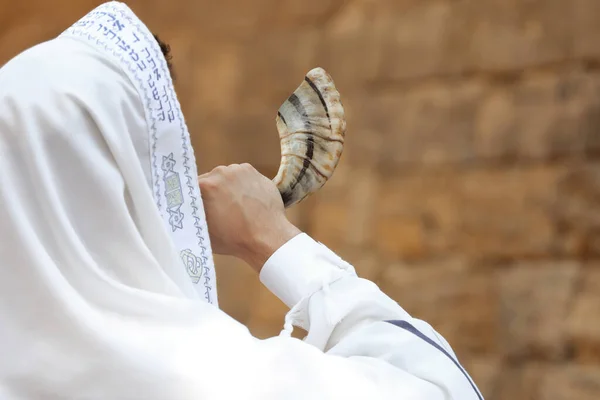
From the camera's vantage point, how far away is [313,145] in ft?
3.89

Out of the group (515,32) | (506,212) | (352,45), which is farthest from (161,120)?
(352,45)

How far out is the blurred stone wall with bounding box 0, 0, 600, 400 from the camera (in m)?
2.93

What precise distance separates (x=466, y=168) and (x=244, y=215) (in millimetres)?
2092

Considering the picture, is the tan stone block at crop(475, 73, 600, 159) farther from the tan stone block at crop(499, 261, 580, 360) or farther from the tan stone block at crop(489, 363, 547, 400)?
the tan stone block at crop(489, 363, 547, 400)

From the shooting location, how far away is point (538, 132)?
117 inches

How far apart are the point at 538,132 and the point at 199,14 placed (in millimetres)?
1586

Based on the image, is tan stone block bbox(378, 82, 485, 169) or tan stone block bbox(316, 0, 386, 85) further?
tan stone block bbox(316, 0, 386, 85)

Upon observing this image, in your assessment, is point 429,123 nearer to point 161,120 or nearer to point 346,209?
point 346,209

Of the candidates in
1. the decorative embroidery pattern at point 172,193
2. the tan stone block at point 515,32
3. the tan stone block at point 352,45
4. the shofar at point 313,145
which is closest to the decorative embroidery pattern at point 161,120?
the decorative embroidery pattern at point 172,193

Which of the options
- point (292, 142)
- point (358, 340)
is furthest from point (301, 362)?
point (292, 142)

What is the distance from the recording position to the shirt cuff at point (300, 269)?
1.05 m

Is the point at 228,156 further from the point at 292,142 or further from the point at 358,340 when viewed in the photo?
the point at 358,340

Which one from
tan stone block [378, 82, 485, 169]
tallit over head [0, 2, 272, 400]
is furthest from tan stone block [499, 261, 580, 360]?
tallit over head [0, 2, 272, 400]

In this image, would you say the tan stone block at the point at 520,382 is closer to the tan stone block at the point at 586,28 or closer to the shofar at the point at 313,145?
the tan stone block at the point at 586,28
